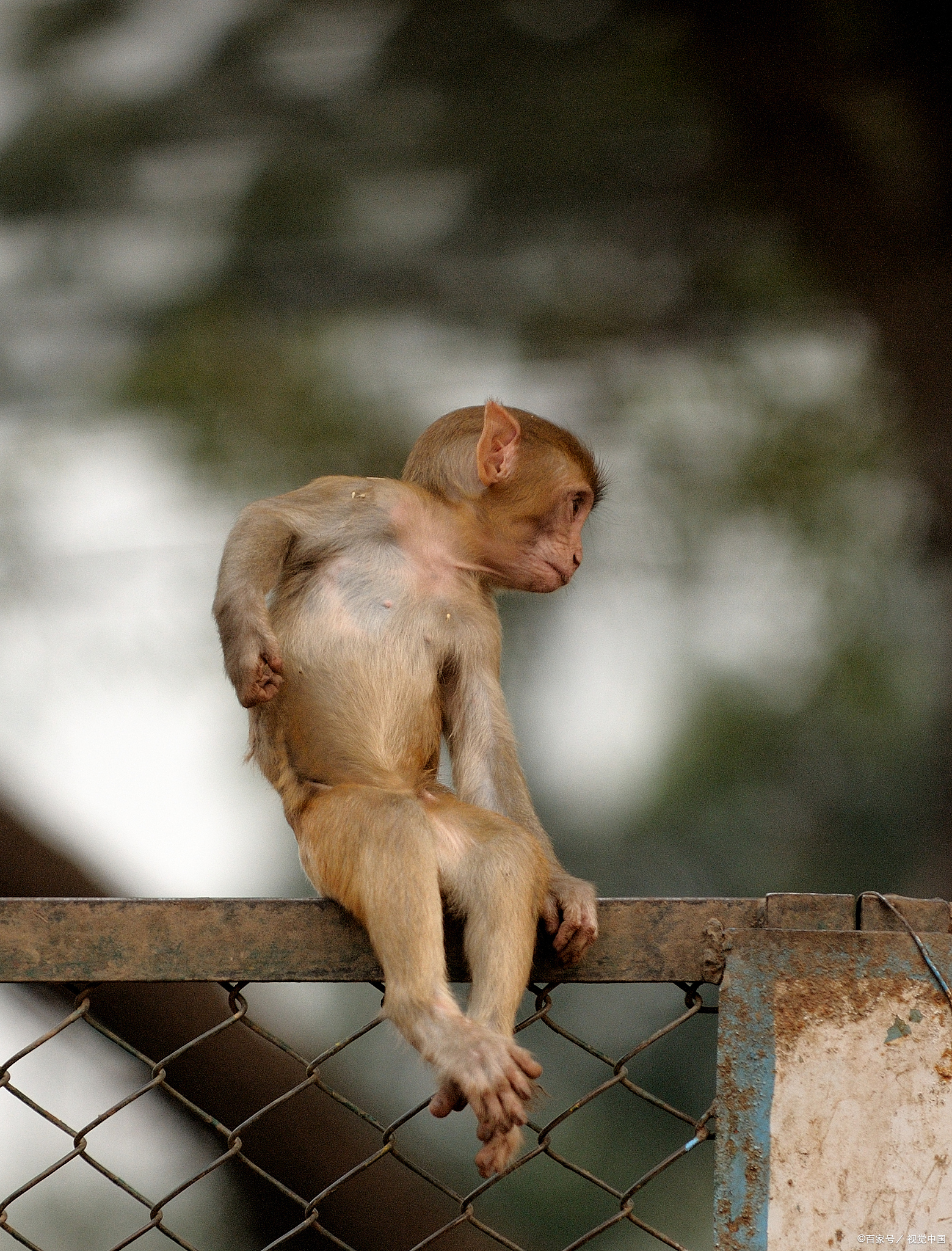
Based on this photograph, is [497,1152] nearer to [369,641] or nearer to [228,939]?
[228,939]

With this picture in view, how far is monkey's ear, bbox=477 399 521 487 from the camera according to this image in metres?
2.19

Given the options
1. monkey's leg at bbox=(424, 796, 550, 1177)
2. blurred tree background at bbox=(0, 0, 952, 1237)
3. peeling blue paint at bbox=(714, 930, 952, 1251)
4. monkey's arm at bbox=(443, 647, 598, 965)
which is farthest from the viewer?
blurred tree background at bbox=(0, 0, 952, 1237)

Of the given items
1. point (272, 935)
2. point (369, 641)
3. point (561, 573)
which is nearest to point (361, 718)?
point (369, 641)

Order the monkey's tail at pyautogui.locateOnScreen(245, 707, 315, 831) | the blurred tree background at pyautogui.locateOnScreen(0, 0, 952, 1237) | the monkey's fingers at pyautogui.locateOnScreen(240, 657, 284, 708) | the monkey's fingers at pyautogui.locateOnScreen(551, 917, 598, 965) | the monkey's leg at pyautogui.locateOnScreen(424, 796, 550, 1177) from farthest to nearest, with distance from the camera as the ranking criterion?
the blurred tree background at pyautogui.locateOnScreen(0, 0, 952, 1237)
the monkey's tail at pyautogui.locateOnScreen(245, 707, 315, 831)
the monkey's fingers at pyautogui.locateOnScreen(240, 657, 284, 708)
the monkey's leg at pyautogui.locateOnScreen(424, 796, 550, 1177)
the monkey's fingers at pyautogui.locateOnScreen(551, 917, 598, 965)

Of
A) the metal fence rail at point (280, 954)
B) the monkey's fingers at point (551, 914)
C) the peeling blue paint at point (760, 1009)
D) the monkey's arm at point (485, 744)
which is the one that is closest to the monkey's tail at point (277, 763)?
the monkey's arm at point (485, 744)

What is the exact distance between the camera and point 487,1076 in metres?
1.47

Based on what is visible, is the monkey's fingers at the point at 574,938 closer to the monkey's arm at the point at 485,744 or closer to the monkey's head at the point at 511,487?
the monkey's arm at the point at 485,744

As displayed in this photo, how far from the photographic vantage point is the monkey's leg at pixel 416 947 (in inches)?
57.9

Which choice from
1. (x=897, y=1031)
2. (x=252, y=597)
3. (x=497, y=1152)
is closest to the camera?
(x=897, y=1031)

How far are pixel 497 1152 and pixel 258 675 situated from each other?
0.66 m

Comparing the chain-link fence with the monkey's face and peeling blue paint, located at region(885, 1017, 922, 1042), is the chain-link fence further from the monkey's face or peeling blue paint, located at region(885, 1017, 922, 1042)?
the monkey's face

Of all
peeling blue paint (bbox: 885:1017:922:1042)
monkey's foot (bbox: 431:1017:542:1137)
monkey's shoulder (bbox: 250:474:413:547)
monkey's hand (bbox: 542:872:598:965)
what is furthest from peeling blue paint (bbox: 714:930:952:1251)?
monkey's shoulder (bbox: 250:474:413:547)

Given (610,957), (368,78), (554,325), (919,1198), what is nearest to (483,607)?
(610,957)

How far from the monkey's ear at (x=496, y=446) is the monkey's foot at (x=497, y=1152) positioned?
43.0 inches
